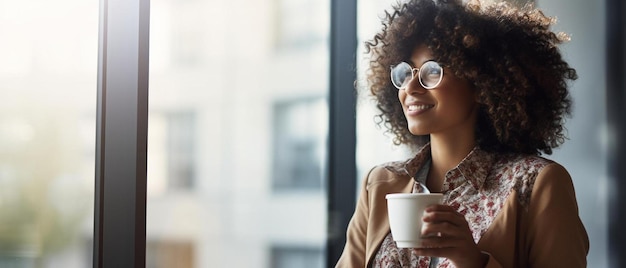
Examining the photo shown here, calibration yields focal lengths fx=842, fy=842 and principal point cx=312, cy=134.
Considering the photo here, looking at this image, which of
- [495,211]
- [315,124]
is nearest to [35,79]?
[315,124]

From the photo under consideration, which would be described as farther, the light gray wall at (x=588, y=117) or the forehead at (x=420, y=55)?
the light gray wall at (x=588, y=117)

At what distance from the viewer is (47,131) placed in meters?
1.85

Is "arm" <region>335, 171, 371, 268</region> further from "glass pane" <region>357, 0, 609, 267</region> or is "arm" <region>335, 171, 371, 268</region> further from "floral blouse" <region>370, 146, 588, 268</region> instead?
"glass pane" <region>357, 0, 609, 267</region>

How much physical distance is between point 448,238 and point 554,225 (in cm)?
23

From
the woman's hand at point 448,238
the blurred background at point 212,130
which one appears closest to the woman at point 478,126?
the woman's hand at point 448,238

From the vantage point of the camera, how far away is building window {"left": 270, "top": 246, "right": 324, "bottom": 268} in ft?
7.44

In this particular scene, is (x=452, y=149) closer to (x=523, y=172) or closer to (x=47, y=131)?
(x=523, y=172)

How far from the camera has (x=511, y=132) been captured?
1.67m

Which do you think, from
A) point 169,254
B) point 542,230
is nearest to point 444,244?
point 542,230

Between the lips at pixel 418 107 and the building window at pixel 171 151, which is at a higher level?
the lips at pixel 418 107

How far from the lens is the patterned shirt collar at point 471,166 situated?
1.62m

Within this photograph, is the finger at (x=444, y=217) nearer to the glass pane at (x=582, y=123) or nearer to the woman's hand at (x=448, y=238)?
the woman's hand at (x=448, y=238)

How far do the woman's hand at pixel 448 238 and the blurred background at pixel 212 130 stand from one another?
82 centimetres

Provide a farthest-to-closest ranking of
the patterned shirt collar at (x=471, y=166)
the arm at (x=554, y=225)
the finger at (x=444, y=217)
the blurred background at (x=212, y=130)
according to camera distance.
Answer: the blurred background at (x=212, y=130), the patterned shirt collar at (x=471, y=166), the arm at (x=554, y=225), the finger at (x=444, y=217)
